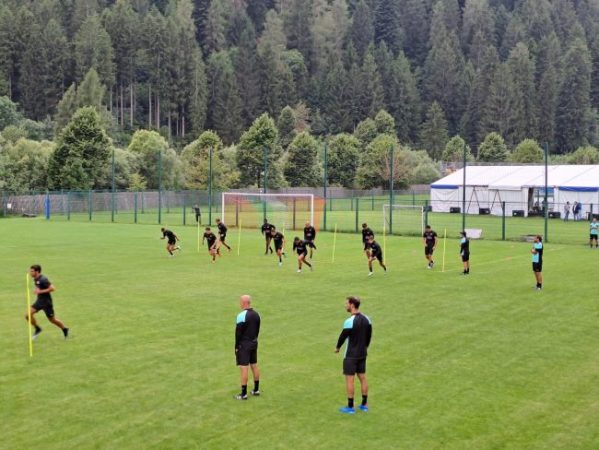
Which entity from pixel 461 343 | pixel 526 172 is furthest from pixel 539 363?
pixel 526 172

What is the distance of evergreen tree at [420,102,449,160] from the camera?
14788 cm

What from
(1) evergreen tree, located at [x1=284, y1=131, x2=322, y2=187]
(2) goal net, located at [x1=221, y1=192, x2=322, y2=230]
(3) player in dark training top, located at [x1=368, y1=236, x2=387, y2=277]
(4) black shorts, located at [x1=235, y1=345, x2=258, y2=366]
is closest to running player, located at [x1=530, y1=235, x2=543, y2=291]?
(3) player in dark training top, located at [x1=368, y1=236, x2=387, y2=277]

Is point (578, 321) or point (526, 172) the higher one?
point (526, 172)

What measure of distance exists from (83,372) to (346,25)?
186m

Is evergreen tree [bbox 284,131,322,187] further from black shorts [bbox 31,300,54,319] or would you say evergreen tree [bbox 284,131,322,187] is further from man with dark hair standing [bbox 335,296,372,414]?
man with dark hair standing [bbox 335,296,372,414]

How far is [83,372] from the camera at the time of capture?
531 inches

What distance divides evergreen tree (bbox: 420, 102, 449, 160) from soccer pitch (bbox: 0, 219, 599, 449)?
12227 centimetres

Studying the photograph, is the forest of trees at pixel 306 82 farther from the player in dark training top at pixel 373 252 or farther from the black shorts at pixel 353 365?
the black shorts at pixel 353 365

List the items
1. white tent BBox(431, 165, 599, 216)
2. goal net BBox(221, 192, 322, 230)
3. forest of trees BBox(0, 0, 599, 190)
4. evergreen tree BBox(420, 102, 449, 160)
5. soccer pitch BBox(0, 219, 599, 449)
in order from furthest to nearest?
evergreen tree BBox(420, 102, 449, 160)
forest of trees BBox(0, 0, 599, 190)
white tent BBox(431, 165, 599, 216)
goal net BBox(221, 192, 322, 230)
soccer pitch BBox(0, 219, 599, 449)

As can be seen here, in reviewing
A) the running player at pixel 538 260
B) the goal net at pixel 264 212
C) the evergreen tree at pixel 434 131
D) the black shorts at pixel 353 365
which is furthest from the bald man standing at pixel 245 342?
the evergreen tree at pixel 434 131

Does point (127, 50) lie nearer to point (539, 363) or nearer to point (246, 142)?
point (246, 142)

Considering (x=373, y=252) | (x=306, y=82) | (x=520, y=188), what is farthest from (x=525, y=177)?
(x=306, y=82)

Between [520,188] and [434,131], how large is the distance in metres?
87.0

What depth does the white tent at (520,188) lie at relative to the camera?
2450 inches
